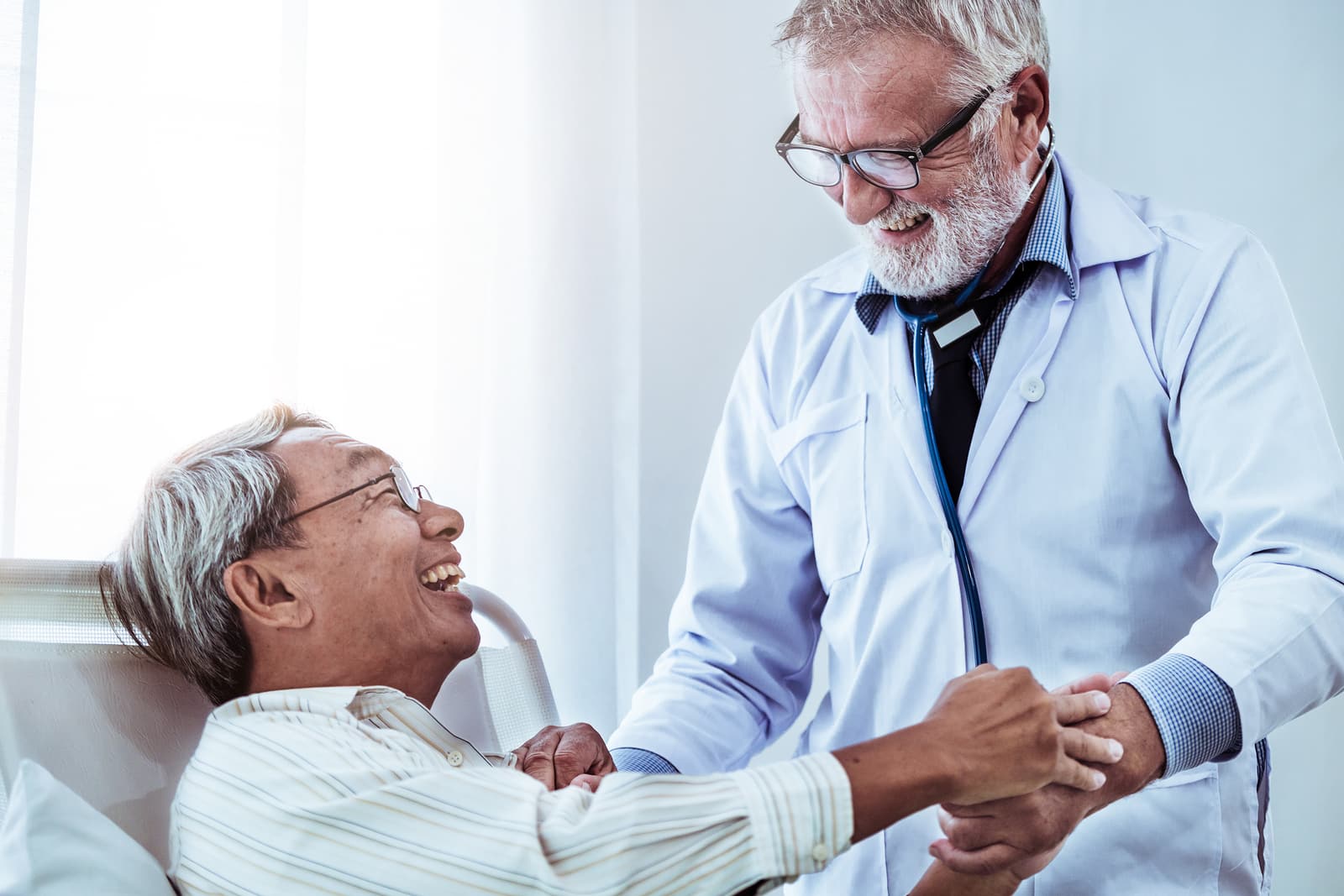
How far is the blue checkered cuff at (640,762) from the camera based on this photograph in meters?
1.46

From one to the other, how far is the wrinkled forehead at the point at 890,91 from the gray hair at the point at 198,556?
853 mm

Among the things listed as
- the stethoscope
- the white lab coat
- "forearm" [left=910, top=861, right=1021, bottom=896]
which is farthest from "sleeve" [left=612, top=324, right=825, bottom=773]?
"forearm" [left=910, top=861, right=1021, bottom=896]

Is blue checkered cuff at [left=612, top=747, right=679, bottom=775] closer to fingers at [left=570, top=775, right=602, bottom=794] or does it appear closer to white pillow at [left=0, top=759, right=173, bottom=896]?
fingers at [left=570, top=775, right=602, bottom=794]

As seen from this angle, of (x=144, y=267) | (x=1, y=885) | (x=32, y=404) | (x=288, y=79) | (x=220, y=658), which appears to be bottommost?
(x=1, y=885)

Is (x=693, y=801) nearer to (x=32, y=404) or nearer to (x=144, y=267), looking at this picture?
(x=32, y=404)

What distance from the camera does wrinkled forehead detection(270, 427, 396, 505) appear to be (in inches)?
51.2

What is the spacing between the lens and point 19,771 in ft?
3.58

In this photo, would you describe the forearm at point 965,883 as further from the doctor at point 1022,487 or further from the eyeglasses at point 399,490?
the eyeglasses at point 399,490

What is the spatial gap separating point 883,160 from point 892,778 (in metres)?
0.83

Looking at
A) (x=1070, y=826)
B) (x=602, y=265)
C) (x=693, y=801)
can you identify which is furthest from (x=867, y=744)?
(x=602, y=265)

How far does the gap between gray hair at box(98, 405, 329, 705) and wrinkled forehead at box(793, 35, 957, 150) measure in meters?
0.85

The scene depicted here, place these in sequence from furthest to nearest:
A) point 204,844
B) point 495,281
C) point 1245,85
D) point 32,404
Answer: point 495,281, point 1245,85, point 32,404, point 204,844

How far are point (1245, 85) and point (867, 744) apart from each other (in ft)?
5.58

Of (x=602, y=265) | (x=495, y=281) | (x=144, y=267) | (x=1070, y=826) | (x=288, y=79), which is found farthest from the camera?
(x=602, y=265)
